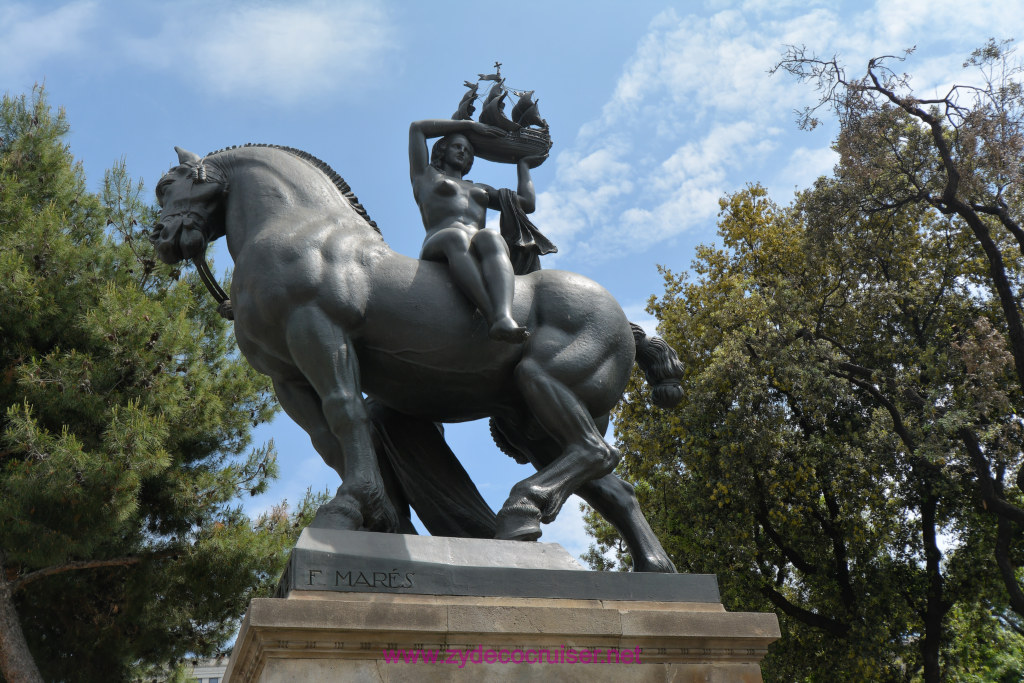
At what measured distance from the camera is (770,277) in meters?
19.4

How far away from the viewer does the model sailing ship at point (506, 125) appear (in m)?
6.43

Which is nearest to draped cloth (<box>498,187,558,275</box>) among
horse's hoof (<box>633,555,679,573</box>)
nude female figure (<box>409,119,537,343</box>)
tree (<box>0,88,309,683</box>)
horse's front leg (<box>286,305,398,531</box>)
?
nude female figure (<box>409,119,537,343</box>)

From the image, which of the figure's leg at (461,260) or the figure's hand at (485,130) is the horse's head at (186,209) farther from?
the figure's hand at (485,130)

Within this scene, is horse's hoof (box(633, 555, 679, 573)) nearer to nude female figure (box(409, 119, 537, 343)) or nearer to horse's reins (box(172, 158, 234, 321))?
nude female figure (box(409, 119, 537, 343))

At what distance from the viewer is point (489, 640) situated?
4.23 meters

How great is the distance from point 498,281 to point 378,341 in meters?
0.76

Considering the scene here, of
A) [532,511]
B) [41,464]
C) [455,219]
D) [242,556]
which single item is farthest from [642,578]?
[242,556]

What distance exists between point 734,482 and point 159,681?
10.5 meters

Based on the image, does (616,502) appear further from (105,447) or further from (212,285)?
(105,447)

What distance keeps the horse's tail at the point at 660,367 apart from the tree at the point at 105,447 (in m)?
7.88

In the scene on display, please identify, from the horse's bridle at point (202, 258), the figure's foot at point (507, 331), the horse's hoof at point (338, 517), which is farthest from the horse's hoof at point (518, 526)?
the horse's bridle at point (202, 258)

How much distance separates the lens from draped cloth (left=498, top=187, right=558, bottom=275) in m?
6.20

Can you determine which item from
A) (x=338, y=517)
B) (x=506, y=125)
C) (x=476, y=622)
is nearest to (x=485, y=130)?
(x=506, y=125)

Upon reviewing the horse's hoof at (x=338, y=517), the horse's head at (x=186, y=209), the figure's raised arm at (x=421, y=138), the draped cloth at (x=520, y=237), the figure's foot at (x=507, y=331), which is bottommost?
the horse's hoof at (x=338, y=517)
